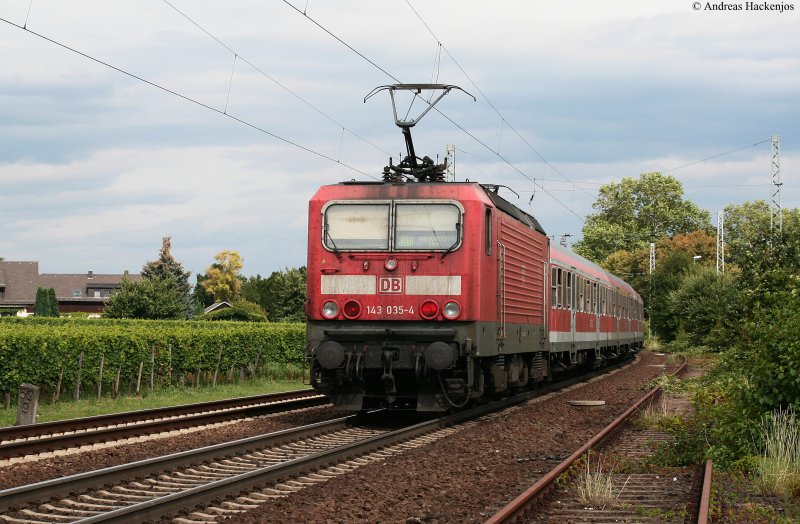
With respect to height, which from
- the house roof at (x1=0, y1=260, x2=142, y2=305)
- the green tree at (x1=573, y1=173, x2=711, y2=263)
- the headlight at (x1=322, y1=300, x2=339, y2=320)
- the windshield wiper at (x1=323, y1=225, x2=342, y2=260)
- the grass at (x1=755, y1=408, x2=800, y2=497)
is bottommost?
the grass at (x1=755, y1=408, x2=800, y2=497)

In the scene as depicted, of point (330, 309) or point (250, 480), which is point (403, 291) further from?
point (250, 480)

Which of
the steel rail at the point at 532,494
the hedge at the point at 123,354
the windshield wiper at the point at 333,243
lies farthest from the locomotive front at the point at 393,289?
the hedge at the point at 123,354

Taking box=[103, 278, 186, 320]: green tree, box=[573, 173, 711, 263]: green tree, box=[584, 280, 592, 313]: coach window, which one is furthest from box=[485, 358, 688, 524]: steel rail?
box=[573, 173, 711, 263]: green tree

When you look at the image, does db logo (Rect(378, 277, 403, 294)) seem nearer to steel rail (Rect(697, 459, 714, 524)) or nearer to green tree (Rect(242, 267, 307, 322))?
steel rail (Rect(697, 459, 714, 524))

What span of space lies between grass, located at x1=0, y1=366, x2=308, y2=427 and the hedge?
42 centimetres

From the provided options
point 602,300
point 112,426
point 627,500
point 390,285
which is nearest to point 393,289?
point 390,285

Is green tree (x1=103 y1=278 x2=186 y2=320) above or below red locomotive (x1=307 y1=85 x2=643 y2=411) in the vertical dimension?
above

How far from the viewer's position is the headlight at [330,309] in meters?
14.0

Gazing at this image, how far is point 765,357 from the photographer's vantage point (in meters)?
10.9

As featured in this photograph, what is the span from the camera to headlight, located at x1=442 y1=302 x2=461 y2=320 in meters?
13.7

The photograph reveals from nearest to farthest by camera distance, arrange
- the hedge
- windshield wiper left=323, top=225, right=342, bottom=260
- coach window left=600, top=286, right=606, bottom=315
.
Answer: windshield wiper left=323, top=225, right=342, bottom=260
the hedge
coach window left=600, top=286, right=606, bottom=315

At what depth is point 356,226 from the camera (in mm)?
14250

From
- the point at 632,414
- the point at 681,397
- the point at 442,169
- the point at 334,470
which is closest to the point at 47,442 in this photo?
the point at 334,470

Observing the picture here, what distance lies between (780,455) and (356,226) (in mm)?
6750
